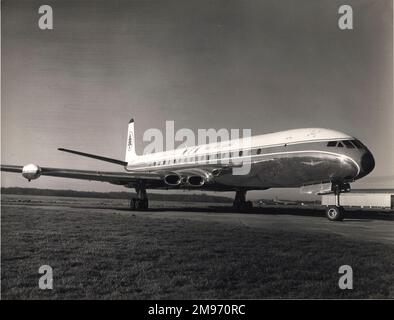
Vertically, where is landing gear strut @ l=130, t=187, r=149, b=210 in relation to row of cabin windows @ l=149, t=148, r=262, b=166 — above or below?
below

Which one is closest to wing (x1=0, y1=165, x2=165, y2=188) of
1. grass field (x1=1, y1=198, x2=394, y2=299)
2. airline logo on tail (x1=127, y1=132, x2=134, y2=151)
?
grass field (x1=1, y1=198, x2=394, y2=299)

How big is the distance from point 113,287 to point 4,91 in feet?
18.6

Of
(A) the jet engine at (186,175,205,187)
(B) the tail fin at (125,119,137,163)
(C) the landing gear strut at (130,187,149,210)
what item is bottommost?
(C) the landing gear strut at (130,187,149,210)

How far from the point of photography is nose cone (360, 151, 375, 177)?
1249 centimetres

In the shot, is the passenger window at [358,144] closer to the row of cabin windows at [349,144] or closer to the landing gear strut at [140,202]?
the row of cabin windows at [349,144]

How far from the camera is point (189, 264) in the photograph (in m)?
6.18

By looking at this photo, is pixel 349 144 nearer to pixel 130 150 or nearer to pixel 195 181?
pixel 195 181

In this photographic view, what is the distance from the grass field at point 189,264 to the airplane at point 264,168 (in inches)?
185

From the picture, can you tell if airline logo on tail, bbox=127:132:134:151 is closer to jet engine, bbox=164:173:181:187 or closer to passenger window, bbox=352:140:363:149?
jet engine, bbox=164:173:181:187

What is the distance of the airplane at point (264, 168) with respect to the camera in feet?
42.9

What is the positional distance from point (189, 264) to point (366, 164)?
8.72 metres
